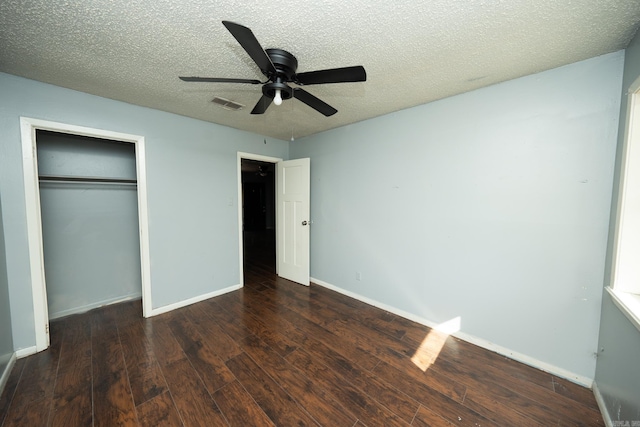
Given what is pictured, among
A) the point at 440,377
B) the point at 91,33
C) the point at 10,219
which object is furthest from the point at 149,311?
the point at 440,377

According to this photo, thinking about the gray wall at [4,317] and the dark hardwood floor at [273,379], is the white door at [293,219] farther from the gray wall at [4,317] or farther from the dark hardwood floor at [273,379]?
the gray wall at [4,317]

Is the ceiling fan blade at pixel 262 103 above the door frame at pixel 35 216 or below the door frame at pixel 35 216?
above

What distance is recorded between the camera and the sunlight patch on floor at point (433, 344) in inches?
72.1

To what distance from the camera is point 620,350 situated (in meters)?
1.27

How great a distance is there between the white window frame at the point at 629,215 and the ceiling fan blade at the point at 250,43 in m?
2.13

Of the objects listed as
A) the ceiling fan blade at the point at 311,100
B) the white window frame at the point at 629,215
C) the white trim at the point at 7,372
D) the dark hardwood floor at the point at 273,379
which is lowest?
the dark hardwood floor at the point at 273,379

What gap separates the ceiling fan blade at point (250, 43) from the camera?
0.93 meters

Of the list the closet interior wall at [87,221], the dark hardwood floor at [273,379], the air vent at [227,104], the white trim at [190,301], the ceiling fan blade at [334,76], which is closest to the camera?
the ceiling fan blade at [334,76]

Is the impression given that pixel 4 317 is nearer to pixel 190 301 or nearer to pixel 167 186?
pixel 190 301

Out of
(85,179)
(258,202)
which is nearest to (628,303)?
(85,179)

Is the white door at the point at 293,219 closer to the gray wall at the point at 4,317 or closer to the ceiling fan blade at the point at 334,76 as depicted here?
the ceiling fan blade at the point at 334,76

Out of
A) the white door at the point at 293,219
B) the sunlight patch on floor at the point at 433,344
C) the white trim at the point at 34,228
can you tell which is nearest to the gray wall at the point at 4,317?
the white trim at the point at 34,228

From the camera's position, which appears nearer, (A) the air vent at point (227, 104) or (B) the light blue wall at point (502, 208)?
(B) the light blue wall at point (502, 208)

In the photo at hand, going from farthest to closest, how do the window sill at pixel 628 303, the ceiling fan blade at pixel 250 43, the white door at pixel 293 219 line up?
Answer: 1. the white door at pixel 293 219
2. the window sill at pixel 628 303
3. the ceiling fan blade at pixel 250 43
